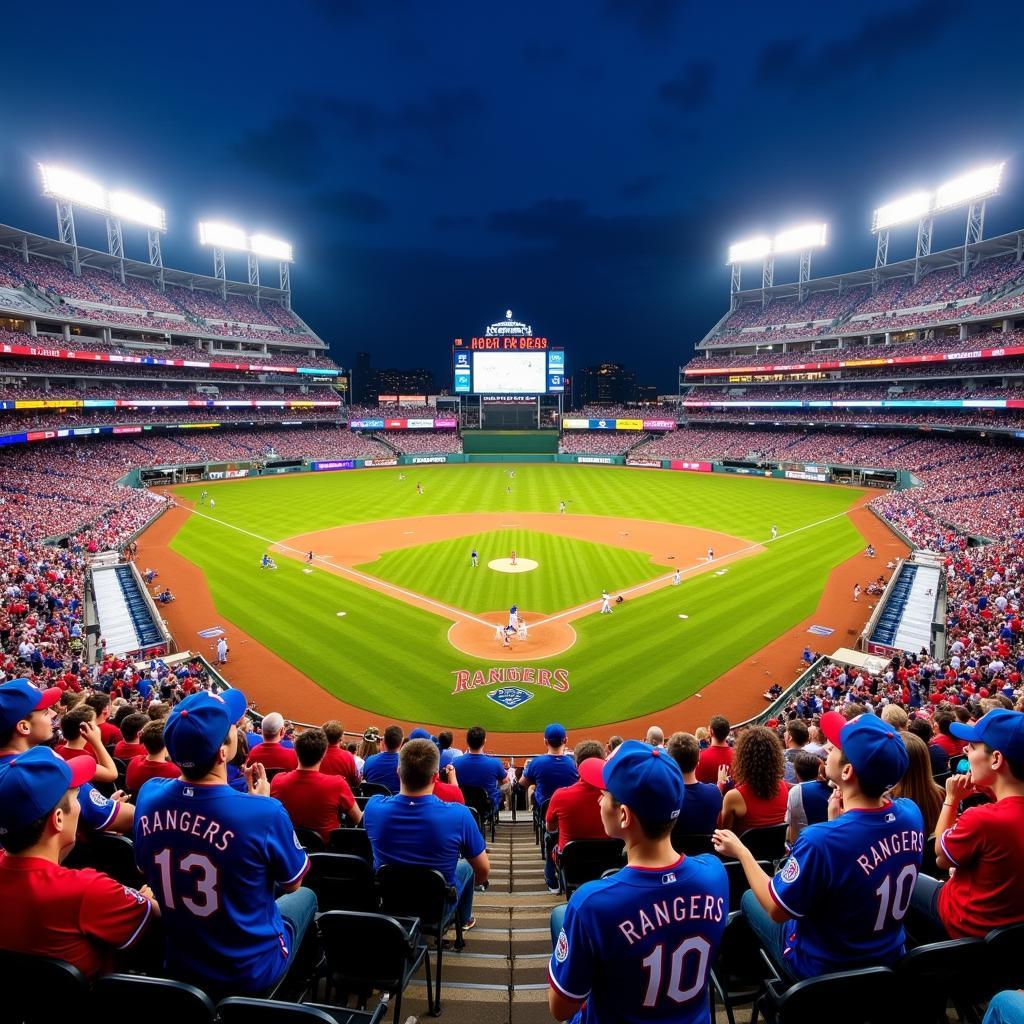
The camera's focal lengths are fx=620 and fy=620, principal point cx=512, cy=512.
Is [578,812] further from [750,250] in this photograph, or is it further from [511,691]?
[750,250]

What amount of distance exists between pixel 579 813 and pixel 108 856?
417cm

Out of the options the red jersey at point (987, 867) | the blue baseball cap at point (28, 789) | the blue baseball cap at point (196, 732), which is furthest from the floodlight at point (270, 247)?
the red jersey at point (987, 867)

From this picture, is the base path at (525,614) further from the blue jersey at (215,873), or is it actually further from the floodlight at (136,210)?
the floodlight at (136,210)

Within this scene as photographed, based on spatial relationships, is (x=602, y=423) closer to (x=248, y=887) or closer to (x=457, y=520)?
(x=457, y=520)

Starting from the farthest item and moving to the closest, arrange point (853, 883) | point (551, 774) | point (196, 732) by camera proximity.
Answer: point (551, 774) → point (196, 732) → point (853, 883)

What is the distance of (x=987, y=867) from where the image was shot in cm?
395

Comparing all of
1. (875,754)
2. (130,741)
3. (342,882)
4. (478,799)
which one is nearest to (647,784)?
(875,754)

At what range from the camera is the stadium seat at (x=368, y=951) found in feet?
14.3

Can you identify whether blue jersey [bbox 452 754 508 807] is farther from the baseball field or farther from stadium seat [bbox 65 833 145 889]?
the baseball field

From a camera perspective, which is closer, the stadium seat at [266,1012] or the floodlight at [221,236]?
the stadium seat at [266,1012]

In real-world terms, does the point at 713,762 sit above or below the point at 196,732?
below

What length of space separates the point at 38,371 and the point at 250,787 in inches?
2702

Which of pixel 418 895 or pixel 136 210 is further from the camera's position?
pixel 136 210

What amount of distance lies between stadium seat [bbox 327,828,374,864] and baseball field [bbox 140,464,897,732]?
13.5 meters
